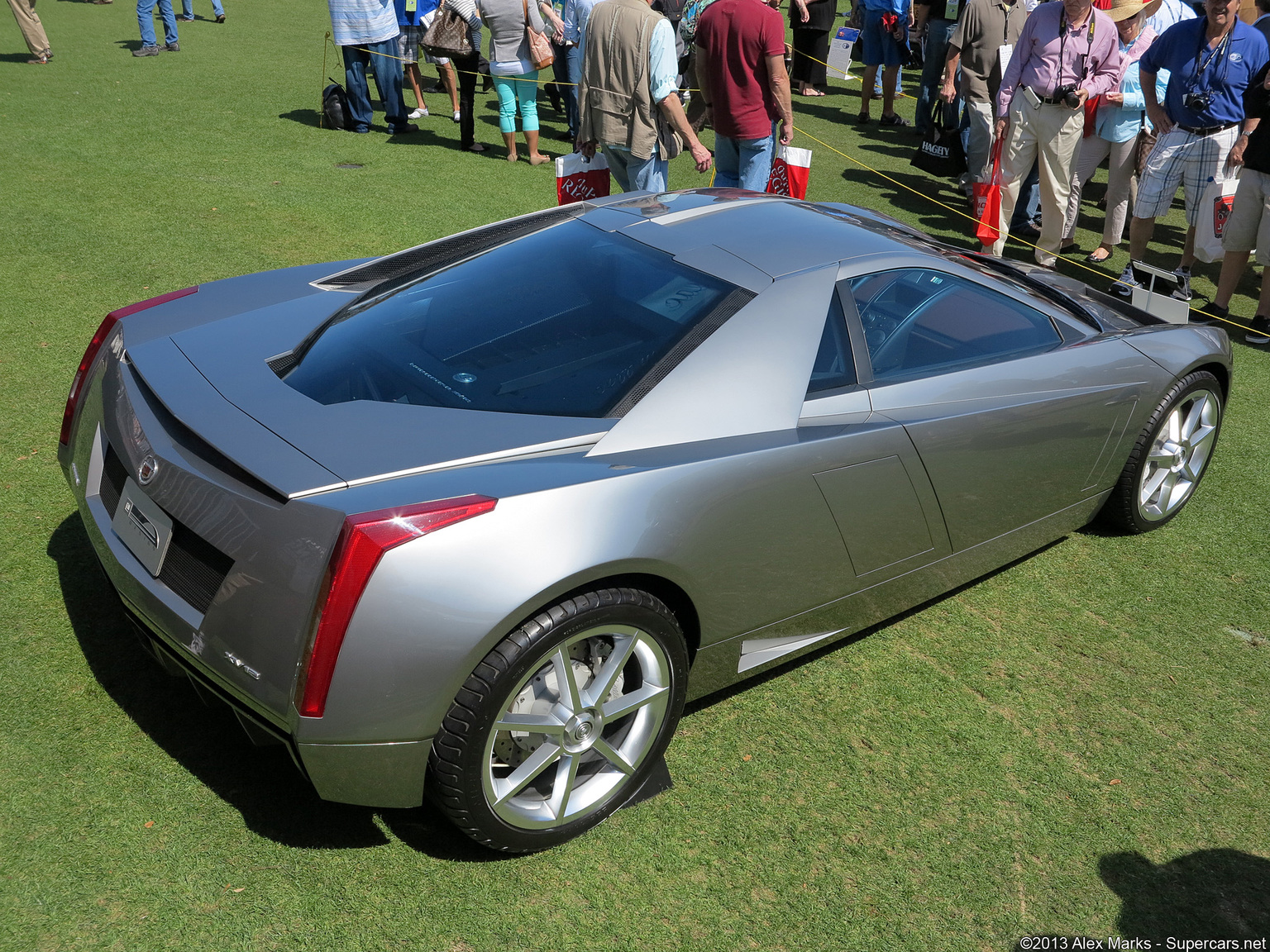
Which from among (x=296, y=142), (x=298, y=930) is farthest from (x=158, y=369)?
(x=296, y=142)

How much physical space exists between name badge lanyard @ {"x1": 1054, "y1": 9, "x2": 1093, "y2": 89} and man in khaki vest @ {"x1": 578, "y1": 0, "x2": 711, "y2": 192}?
2576 millimetres

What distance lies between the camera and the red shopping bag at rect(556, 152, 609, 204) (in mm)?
6527

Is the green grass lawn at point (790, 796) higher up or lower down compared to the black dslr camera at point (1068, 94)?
lower down

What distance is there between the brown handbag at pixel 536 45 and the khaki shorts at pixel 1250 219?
5.84 metres

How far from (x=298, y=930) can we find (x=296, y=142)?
8809 millimetres

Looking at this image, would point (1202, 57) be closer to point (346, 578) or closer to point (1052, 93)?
point (1052, 93)

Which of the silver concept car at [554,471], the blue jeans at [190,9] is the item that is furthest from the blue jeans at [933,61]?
the blue jeans at [190,9]

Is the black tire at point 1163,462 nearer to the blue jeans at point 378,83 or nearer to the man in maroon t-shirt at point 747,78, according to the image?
the man in maroon t-shirt at point 747,78

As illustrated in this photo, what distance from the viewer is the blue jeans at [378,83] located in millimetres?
10367

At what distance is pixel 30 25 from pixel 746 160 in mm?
9709

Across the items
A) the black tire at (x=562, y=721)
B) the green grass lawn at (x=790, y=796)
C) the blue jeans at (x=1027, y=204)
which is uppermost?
the blue jeans at (x=1027, y=204)

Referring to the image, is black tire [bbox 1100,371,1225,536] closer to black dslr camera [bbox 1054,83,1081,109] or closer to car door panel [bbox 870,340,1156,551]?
car door panel [bbox 870,340,1156,551]

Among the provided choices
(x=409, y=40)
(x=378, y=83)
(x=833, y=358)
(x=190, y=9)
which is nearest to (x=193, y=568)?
(x=833, y=358)

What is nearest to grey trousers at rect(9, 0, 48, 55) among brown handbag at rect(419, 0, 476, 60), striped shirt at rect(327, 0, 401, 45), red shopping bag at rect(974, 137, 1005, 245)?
striped shirt at rect(327, 0, 401, 45)
